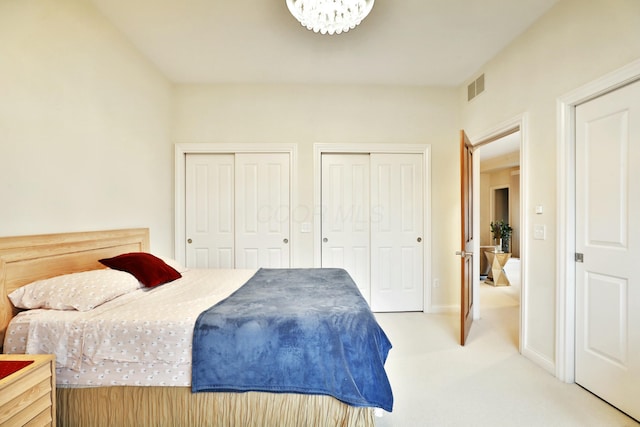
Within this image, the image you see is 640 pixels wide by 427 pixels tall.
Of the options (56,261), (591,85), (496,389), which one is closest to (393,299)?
(496,389)

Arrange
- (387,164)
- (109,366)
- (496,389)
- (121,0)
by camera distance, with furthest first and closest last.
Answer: (387,164) < (121,0) < (496,389) < (109,366)

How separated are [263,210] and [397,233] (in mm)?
1703

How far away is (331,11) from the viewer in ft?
5.74

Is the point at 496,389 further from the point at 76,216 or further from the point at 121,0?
the point at 121,0

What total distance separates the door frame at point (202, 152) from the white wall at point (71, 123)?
391 millimetres

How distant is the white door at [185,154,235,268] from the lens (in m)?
3.25

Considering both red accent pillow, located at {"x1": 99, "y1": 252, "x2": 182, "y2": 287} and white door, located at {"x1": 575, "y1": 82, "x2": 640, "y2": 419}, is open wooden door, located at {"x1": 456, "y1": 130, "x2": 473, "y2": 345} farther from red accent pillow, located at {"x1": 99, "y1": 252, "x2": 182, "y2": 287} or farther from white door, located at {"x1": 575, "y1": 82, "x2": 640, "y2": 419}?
red accent pillow, located at {"x1": 99, "y1": 252, "x2": 182, "y2": 287}

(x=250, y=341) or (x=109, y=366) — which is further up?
(x=250, y=341)

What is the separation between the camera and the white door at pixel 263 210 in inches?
128

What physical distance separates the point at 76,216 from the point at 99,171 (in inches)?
16.1

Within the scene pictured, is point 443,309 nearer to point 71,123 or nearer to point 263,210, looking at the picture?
point 263,210

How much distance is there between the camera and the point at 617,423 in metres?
1.53

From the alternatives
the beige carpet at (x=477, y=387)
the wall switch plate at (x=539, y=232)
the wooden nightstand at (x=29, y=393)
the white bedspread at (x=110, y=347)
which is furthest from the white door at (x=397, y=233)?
the wooden nightstand at (x=29, y=393)

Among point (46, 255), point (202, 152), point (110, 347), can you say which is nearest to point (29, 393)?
point (110, 347)
